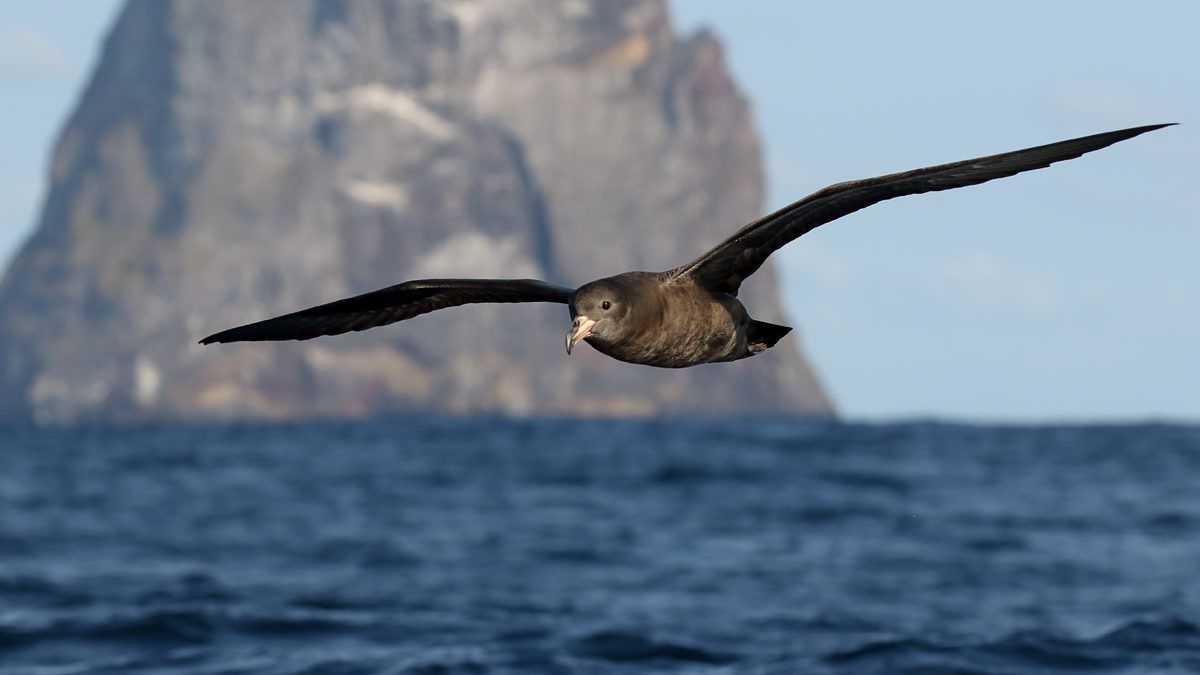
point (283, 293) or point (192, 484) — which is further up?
point (283, 293)

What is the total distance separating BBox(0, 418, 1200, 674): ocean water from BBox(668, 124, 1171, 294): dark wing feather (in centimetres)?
710

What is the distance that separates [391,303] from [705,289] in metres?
2.23

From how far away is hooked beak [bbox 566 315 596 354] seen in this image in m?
9.11

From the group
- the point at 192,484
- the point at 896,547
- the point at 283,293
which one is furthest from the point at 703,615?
the point at 283,293

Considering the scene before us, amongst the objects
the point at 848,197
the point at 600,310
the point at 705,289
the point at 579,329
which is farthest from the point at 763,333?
the point at 579,329

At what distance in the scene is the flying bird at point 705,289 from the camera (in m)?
9.51

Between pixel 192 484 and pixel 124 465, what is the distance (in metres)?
15.7

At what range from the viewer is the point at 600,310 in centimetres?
949

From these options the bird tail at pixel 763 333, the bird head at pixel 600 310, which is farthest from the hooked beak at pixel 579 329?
the bird tail at pixel 763 333

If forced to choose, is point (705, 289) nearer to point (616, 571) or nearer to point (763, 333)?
point (763, 333)

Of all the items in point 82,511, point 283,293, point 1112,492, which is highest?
point 283,293

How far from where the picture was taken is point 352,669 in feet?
55.4

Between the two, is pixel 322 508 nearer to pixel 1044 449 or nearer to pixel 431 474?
pixel 431 474

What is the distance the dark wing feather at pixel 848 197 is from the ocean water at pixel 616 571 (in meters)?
7.10
